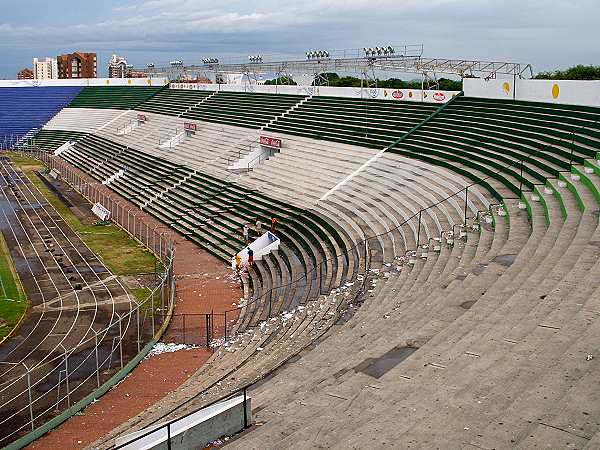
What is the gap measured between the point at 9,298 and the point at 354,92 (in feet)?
93.4

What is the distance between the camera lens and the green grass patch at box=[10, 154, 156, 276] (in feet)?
84.8

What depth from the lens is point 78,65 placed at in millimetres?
147625

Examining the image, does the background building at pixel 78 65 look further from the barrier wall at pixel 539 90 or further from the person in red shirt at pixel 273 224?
the person in red shirt at pixel 273 224

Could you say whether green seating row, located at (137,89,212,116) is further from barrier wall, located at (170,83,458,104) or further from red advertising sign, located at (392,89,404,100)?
red advertising sign, located at (392,89,404,100)

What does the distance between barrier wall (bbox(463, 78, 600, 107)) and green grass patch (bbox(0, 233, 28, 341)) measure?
2158cm

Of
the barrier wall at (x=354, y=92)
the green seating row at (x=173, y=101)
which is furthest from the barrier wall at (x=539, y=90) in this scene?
the green seating row at (x=173, y=101)

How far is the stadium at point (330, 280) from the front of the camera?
26.8 feet

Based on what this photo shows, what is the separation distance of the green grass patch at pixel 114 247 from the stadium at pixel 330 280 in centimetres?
18

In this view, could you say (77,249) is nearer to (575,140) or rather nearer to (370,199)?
(370,199)

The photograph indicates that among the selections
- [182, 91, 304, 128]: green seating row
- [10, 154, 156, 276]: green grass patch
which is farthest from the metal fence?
[182, 91, 304, 128]: green seating row

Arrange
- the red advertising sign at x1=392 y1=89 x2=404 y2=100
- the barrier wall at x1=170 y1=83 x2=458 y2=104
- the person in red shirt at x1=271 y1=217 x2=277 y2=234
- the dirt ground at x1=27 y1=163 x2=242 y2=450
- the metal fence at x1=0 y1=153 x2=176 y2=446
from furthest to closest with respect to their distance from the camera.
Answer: the red advertising sign at x1=392 y1=89 x2=404 y2=100 → the barrier wall at x1=170 y1=83 x2=458 y2=104 → the person in red shirt at x1=271 y1=217 x2=277 y2=234 → the metal fence at x1=0 y1=153 x2=176 y2=446 → the dirt ground at x1=27 y1=163 x2=242 y2=450

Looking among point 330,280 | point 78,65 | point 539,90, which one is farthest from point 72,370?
point 78,65

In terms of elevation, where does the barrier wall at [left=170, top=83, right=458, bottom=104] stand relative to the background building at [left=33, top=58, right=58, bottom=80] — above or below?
below

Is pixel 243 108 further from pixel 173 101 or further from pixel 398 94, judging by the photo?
pixel 398 94
